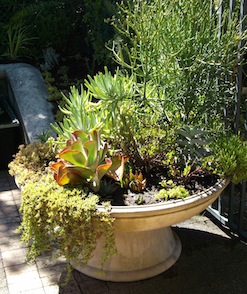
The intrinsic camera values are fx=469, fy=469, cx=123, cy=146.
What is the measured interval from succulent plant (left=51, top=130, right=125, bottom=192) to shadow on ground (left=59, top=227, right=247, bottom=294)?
720 millimetres

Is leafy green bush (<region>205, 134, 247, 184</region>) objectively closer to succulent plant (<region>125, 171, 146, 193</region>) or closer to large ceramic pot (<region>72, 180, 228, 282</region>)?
large ceramic pot (<region>72, 180, 228, 282</region>)

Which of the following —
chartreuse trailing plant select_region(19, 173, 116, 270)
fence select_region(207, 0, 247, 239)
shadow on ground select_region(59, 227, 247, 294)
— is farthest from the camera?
fence select_region(207, 0, 247, 239)

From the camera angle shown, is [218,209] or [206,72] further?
[218,209]

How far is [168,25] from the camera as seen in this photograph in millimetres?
3062

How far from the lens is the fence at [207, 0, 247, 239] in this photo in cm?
334

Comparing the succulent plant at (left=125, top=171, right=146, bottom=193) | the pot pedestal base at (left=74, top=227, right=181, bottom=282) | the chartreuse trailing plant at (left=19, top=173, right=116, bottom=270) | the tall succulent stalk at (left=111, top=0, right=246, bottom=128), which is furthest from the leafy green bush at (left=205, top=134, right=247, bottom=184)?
the chartreuse trailing plant at (left=19, top=173, right=116, bottom=270)

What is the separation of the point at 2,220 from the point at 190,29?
2264 millimetres

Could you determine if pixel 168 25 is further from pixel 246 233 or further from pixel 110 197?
pixel 246 233

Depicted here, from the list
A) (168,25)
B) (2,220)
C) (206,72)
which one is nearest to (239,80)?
(206,72)

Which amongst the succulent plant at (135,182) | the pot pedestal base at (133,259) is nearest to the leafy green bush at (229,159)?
the succulent plant at (135,182)

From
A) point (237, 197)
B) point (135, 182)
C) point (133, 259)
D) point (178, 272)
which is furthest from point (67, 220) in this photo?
point (237, 197)

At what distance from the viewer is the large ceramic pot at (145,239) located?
2.80 metres

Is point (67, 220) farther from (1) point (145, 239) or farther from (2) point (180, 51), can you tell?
(2) point (180, 51)

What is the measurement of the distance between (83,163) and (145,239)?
75cm
